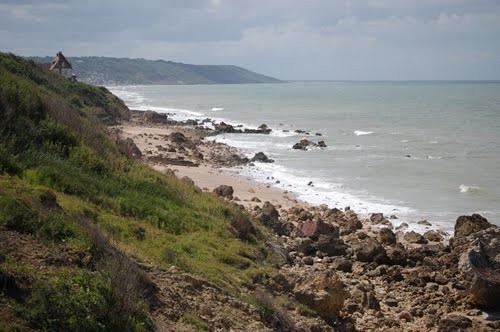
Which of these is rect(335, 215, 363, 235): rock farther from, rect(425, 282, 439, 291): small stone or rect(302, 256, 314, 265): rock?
rect(425, 282, 439, 291): small stone

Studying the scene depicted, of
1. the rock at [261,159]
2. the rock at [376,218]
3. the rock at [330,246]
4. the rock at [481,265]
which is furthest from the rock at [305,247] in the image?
the rock at [261,159]

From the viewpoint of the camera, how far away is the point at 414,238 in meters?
19.3

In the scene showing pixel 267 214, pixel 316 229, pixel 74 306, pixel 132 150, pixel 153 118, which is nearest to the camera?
pixel 74 306

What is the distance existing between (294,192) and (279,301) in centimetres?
1662

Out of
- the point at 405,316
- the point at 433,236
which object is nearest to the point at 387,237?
the point at 433,236

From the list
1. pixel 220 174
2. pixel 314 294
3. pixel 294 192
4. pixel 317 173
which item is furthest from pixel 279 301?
pixel 317 173

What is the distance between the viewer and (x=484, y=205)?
81.6 ft

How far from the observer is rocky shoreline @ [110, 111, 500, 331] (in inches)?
471

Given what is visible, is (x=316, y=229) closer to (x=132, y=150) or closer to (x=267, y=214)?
(x=267, y=214)

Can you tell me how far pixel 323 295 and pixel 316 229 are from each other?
683 cm

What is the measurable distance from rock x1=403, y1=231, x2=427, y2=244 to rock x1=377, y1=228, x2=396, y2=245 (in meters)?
0.56

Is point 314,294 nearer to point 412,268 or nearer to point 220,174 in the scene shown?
point 412,268

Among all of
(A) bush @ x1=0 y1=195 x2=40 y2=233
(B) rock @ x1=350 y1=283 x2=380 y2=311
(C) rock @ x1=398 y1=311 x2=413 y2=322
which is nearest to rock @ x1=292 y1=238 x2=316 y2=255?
(B) rock @ x1=350 y1=283 x2=380 y2=311

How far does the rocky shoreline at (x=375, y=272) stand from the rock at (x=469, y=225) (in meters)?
0.03
